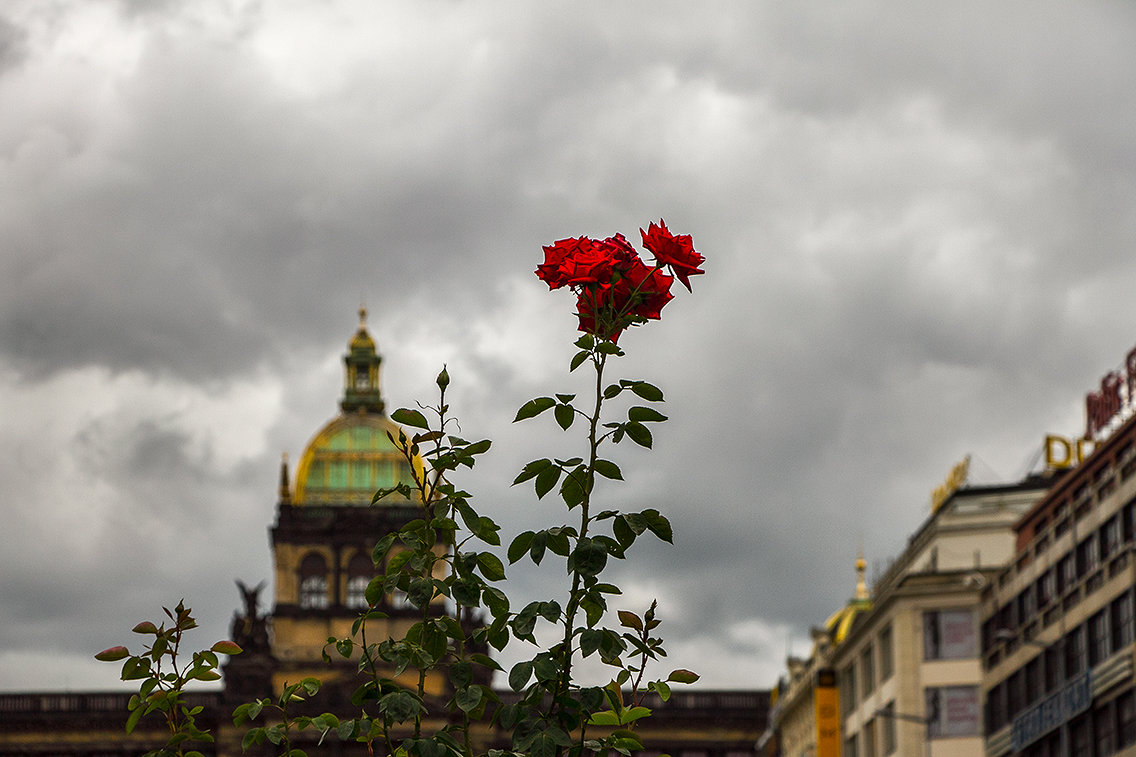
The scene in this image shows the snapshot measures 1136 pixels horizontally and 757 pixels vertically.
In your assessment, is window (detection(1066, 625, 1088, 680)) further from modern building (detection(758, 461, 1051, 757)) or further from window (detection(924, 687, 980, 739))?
window (detection(924, 687, 980, 739))

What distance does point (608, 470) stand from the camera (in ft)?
45.3

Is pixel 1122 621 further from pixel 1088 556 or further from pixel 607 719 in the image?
pixel 607 719

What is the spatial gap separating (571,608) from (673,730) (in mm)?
149165

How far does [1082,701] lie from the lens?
277 ft

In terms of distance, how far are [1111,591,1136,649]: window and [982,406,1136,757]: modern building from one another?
0.12 ft

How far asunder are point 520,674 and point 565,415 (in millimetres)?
1556

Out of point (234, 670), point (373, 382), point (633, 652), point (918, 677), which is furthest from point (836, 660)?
point (633, 652)

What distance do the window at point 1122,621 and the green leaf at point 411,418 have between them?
224 ft

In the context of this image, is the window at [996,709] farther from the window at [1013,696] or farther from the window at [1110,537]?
the window at [1110,537]

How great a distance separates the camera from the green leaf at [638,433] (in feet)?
45.1

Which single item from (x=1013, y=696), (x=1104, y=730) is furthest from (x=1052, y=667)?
(x=1104, y=730)

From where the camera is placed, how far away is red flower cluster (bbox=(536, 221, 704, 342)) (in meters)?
13.6

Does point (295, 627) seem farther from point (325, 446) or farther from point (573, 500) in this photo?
point (573, 500)

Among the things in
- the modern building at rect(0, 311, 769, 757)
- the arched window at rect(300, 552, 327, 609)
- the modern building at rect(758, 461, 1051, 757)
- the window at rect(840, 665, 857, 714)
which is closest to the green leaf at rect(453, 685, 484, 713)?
the modern building at rect(758, 461, 1051, 757)
